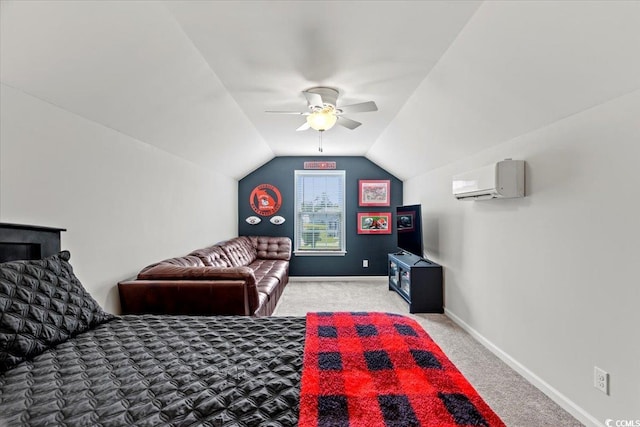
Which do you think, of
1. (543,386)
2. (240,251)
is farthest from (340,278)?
(543,386)

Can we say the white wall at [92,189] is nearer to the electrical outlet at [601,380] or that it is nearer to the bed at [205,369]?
the bed at [205,369]

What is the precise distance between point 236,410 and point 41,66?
211 centimetres

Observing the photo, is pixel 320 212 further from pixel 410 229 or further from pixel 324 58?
pixel 324 58

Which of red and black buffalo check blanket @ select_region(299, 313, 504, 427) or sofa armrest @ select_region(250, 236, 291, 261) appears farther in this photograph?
sofa armrest @ select_region(250, 236, 291, 261)

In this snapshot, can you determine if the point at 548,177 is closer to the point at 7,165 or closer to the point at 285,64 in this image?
the point at 285,64

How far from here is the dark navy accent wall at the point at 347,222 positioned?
21.7 feet

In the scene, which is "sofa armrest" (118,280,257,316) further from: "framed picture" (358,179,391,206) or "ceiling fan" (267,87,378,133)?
"framed picture" (358,179,391,206)

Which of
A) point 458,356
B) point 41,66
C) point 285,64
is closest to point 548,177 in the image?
point 458,356

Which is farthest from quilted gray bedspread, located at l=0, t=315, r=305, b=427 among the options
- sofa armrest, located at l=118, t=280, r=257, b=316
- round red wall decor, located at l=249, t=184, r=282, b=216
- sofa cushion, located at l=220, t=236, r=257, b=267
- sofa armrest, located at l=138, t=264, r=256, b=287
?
round red wall decor, located at l=249, t=184, r=282, b=216

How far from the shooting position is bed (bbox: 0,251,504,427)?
1.06 metres

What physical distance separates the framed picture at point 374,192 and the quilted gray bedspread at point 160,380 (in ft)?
16.4

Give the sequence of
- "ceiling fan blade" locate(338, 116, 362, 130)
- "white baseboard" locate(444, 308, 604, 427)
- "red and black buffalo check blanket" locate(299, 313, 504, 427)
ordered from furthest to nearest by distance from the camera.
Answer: "ceiling fan blade" locate(338, 116, 362, 130)
"white baseboard" locate(444, 308, 604, 427)
"red and black buffalo check blanket" locate(299, 313, 504, 427)

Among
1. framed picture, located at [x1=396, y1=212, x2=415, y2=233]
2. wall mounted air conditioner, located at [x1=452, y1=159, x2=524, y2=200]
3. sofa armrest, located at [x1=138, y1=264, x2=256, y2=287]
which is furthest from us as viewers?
framed picture, located at [x1=396, y1=212, x2=415, y2=233]

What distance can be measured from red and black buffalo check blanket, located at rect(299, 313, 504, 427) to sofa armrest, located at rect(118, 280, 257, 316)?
1.21 meters
